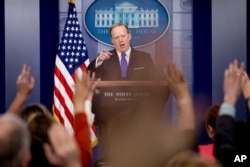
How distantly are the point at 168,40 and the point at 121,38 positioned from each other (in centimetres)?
74

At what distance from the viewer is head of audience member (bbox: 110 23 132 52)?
5.80 m


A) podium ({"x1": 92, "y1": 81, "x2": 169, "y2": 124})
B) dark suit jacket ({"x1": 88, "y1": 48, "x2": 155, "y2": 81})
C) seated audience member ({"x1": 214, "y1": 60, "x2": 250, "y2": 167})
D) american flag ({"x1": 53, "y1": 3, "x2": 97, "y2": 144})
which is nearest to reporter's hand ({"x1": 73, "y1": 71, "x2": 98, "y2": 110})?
seated audience member ({"x1": 214, "y1": 60, "x2": 250, "y2": 167})

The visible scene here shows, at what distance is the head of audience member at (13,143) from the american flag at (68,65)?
408 centimetres

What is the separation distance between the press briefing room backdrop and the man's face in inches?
15.9

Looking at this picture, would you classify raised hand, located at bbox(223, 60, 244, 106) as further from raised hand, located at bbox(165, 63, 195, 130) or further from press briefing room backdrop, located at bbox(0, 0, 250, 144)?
press briefing room backdrop, located at bbox(0, 0, 250, 144)

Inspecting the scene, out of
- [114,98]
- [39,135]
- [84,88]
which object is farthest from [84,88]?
[114,98]

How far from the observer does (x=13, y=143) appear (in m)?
1.81

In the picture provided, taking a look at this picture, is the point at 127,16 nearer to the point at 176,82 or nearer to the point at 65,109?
the point at 65,109

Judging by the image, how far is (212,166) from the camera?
166cm

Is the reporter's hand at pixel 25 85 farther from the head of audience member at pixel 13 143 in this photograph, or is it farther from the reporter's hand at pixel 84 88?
the head of audience member at pixel 13 143

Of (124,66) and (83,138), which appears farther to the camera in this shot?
(124,66)

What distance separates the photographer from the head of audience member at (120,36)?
580 centimetres

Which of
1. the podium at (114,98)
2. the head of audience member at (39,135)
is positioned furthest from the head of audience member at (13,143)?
the podium at (114,98)

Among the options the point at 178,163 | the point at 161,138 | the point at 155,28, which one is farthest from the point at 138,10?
the point at 178,163
